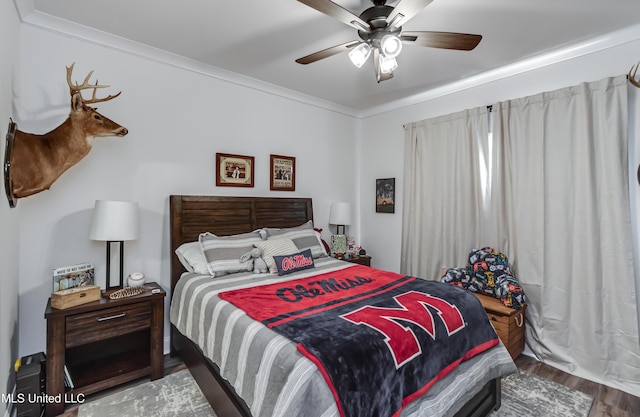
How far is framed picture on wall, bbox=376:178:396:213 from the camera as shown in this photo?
409 centimetres

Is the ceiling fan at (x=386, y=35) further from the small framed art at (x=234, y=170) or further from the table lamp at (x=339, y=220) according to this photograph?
the table lamp at (x=339, y=220)

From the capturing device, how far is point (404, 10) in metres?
1.61

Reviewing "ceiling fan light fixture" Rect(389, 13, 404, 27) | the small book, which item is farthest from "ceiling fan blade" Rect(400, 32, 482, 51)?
the small book

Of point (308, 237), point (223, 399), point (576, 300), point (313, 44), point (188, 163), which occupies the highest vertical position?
point (313, 44)

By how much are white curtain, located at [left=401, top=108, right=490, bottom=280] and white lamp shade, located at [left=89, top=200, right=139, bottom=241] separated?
3.02m

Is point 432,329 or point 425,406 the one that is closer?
point 425,406

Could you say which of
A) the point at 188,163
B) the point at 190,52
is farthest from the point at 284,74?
the point at 188,163

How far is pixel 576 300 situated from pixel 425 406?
196cm

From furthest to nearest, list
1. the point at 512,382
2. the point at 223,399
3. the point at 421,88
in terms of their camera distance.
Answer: the point at 421,88, the point at 512,382, the point at 223,399

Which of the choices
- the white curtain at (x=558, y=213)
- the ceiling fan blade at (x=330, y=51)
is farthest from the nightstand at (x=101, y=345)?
the white curtain at (x=558, y=213)

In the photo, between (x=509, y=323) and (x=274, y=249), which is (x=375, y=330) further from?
(x=509, y=323)

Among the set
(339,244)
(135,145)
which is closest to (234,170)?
(135,145)

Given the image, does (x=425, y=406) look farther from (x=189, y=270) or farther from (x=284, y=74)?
(x=284, y=74)

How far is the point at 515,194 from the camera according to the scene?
9.57 ft
